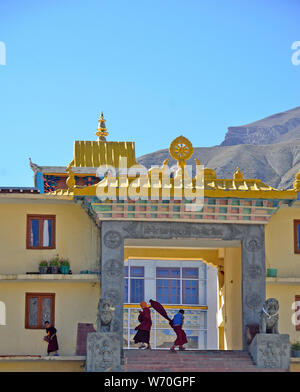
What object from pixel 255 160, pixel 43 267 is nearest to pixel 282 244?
pixel 43 267

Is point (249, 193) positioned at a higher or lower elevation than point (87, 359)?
higher

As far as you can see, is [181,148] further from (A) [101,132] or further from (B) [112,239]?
(A) [101,132]

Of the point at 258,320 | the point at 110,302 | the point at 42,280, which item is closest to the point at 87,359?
the point at 110,302

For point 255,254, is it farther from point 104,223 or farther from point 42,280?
point 42,280

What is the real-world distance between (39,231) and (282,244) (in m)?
8.06

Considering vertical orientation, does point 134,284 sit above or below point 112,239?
below

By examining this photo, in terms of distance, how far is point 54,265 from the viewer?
1171 inches

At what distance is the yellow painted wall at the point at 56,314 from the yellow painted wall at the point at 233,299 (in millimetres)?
4686

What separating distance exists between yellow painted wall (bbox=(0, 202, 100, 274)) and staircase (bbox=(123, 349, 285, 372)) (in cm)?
363

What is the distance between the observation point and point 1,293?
29891 millimetres

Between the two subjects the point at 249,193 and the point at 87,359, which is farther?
the point at 249,193

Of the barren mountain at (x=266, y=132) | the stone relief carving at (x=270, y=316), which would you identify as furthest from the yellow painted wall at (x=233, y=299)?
the barren mountain at (x=266, y=132)
